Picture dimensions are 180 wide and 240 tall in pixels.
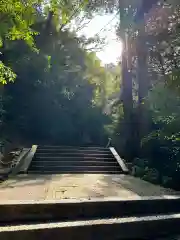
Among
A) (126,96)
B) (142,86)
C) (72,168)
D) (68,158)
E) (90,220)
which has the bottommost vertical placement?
(72,168)

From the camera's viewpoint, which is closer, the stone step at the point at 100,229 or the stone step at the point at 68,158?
the stone step at the point at 100,229

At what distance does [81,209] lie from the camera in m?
4.25

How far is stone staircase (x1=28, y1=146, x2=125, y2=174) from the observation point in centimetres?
903

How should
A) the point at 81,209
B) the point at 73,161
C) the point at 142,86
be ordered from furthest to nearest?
the point at 142,86
the point at 73,161
the point at 81,209

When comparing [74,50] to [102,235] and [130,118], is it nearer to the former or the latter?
[130,118]

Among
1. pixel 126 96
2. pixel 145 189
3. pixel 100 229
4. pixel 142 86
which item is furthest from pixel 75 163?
pixel 100 229

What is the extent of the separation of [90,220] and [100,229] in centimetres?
36

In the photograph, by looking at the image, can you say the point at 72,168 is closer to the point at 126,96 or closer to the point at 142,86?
the point at 142,86

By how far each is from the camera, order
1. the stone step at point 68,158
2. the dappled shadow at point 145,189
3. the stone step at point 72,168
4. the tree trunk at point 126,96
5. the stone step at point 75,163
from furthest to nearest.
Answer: the tree trunk at point 126,96
the stone step at point 68,158
the stone step at point 75,163
the stone step at point 72,168
the dappled shadow at point 145,189

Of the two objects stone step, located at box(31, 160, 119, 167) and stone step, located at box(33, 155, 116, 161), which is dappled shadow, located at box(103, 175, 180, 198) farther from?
stone step, located at box(33, 155, 116, 161)

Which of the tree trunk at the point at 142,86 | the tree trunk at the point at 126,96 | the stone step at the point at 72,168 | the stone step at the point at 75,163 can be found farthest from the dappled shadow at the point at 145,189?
the tree trunk at the point at 142,86

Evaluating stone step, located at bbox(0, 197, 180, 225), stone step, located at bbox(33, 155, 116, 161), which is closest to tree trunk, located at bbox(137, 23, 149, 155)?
stone step, located at bbox(33, 155, 116, 161)

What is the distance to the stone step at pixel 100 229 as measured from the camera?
10.0 ft

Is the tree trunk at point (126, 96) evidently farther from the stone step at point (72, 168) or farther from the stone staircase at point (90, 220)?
the stone staircase at point (90, 220)
